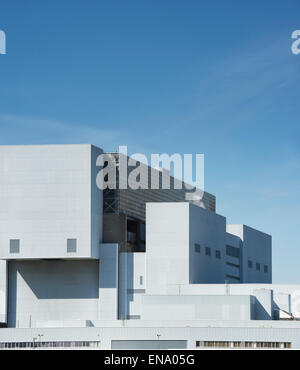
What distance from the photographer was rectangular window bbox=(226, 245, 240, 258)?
243ft

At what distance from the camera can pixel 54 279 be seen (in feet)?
206

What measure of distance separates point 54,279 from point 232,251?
20.6 meters

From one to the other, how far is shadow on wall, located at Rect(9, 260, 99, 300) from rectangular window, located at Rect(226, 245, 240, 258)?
16.4 m

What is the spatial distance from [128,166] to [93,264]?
1001 cm

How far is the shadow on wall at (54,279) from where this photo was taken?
204ft

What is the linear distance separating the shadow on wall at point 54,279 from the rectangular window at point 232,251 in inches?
647

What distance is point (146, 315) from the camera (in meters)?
58.9

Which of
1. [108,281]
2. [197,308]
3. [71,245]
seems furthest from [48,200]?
[197,308]

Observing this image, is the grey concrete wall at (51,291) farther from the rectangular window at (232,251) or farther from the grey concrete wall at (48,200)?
the rectangular window at (232,251)

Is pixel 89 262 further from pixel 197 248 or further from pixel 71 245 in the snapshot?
pixel 197 248

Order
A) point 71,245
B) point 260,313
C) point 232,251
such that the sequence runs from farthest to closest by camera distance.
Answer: point 232,251 → point 71,245 → point 260,313

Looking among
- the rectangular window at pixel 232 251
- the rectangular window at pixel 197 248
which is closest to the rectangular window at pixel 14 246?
the rectangular window at pixel 197 248
